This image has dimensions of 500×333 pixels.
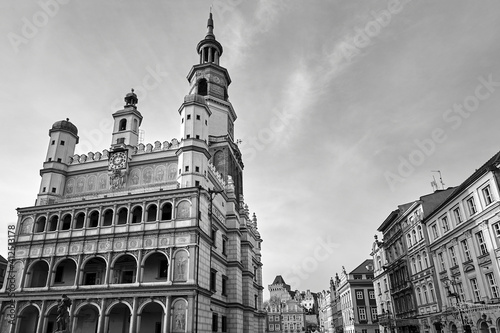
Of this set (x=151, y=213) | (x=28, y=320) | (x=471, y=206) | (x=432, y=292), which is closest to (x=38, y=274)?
(x=28, y=320)

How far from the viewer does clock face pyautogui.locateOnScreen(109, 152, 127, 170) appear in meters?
43.4

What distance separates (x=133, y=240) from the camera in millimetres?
35469

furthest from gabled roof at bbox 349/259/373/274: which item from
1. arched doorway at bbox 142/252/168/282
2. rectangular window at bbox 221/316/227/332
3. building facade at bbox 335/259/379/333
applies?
arched doorway at bbox 142/252/168/282

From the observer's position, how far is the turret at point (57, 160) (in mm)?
43562

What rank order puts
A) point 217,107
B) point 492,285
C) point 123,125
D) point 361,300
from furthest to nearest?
1. point 361,300
2. point 217,107
3. point 123,125
4. point 492,285

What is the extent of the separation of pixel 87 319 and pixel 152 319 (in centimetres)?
628

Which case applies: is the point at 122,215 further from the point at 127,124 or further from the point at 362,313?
the point at 362,313

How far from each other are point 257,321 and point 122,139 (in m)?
34.6

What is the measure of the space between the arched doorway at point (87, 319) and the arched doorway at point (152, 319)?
4.32m

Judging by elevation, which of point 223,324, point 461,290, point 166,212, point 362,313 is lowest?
point 223,324

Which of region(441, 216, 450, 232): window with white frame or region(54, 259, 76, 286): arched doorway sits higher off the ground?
region(441, 216, 450, 232): window with white frame

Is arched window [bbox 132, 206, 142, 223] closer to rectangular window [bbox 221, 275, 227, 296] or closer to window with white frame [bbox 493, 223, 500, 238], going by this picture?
rectangular window [bbox 221, 275, 227, 296]

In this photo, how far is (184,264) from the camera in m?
33.3

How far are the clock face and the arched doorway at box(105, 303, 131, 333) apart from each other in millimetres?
15862
